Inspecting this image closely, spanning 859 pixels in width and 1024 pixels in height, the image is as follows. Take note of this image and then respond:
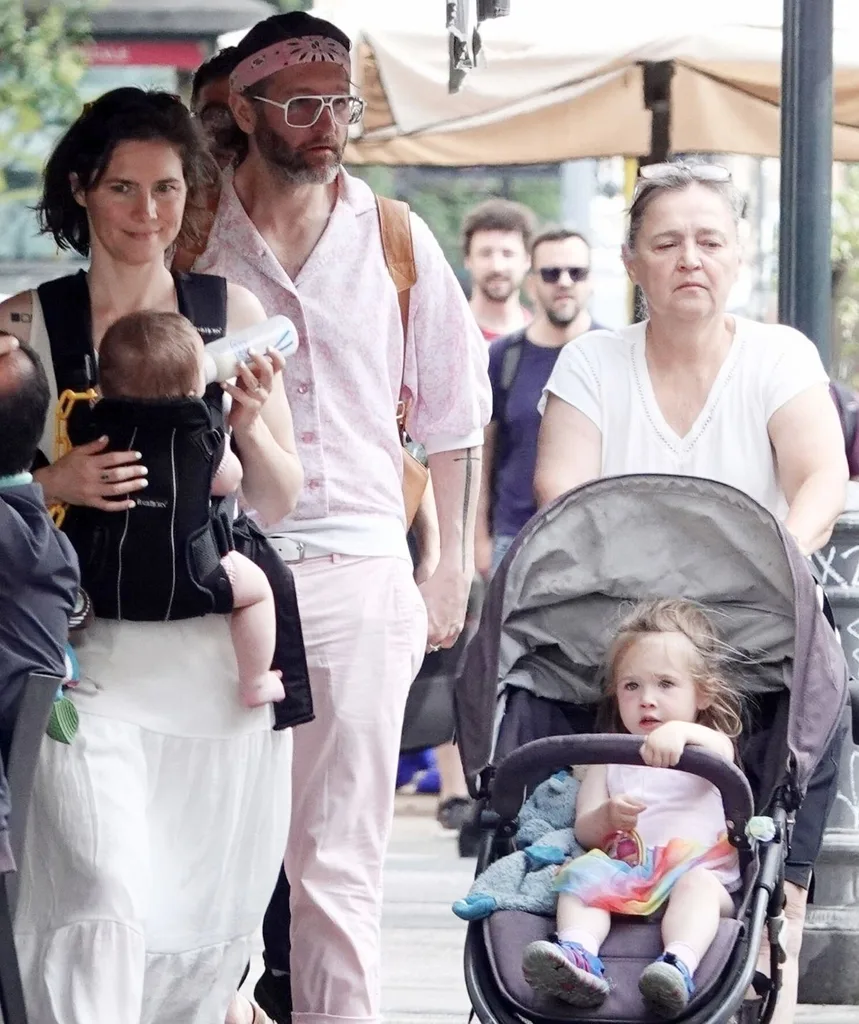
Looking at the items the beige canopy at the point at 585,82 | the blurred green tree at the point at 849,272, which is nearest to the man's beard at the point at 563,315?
the beige canopy at the point at 585,82

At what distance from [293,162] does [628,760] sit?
4.45ft

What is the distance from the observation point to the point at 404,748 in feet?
20.5

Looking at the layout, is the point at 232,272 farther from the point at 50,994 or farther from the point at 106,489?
the point at 50,994

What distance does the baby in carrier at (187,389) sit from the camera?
3.37 metres

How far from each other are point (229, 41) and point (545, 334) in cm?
149

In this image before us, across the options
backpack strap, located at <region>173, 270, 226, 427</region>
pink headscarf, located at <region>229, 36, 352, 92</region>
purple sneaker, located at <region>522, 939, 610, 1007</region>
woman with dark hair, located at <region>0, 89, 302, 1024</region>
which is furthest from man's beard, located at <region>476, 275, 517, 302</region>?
purple sneaker, located at <region>522, 939, 610, 1007</region>

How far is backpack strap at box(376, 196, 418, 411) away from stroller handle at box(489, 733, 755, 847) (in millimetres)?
1044

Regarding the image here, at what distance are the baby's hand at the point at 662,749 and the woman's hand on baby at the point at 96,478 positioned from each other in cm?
92

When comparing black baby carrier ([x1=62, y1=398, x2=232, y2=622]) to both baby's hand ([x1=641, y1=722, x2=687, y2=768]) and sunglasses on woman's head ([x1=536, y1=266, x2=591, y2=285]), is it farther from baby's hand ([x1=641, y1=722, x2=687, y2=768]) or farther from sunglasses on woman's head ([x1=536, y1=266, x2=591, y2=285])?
sunglasses on woman's head ([x1=536, y1=266, x2=591, y2=285])

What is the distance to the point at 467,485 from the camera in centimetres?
451

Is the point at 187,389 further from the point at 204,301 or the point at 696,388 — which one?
the point at 696,388

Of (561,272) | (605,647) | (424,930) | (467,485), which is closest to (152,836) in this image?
(605,647)

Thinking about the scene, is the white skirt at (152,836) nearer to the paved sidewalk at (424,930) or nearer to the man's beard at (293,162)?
the man's beard at (293,162)

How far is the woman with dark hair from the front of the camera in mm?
3385
